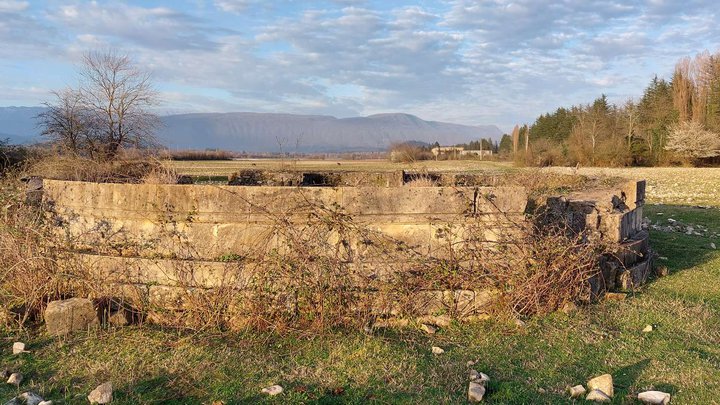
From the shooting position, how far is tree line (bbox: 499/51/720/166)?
46.8 metres

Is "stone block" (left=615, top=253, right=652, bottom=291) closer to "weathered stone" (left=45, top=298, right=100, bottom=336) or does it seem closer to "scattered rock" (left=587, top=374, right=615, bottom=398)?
"scattered rock" (left=587, top=374, right=615, bottom=398)

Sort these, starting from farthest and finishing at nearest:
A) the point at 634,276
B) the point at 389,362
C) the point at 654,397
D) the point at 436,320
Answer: the point at 634,276 → the point at 436,320 → the point at 389,362 → the point at 654,397

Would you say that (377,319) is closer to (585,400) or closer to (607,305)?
(585,400)

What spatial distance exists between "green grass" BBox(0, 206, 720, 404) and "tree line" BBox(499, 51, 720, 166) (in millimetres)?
39391

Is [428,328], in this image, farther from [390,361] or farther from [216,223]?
[216,223]

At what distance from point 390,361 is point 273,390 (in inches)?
42.2

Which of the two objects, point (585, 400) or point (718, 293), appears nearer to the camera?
point (585, 400)

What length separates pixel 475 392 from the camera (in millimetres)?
3912

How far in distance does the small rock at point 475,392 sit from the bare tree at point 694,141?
50661mm

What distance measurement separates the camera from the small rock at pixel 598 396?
387cm

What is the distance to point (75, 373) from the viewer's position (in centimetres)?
442

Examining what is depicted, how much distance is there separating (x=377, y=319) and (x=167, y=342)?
2.10 meters

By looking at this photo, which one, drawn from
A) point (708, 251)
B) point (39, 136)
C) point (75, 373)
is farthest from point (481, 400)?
point (39, 136)

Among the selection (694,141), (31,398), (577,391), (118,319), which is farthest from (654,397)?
(694,141)
